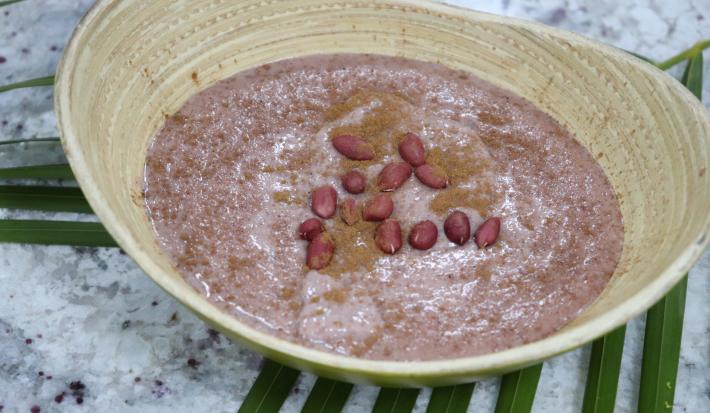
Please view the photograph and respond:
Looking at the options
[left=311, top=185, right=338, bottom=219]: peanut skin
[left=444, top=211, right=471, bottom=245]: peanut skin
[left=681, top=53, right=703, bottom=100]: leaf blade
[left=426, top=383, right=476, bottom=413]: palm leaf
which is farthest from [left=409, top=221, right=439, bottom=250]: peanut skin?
[left=681, top=53, right=703, bottom=100]: leaf blade

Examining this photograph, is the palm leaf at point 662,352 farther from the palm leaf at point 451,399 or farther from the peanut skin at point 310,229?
the peanut skin at point 310,229

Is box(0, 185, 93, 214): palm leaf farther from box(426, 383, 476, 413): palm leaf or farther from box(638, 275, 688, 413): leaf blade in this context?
box(638, 275, 688, 413): leaf blade

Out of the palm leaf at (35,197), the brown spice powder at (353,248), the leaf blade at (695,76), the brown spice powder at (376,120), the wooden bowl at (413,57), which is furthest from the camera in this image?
the leaf blade at (695,76)

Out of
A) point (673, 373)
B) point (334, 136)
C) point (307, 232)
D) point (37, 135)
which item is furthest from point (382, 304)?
point (37, 135)

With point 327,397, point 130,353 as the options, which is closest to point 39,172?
point 130,353

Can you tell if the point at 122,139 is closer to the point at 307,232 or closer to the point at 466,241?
the point at 307,232

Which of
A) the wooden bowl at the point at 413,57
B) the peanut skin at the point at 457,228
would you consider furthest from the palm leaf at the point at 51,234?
the peanut skin at the point at 457,228
